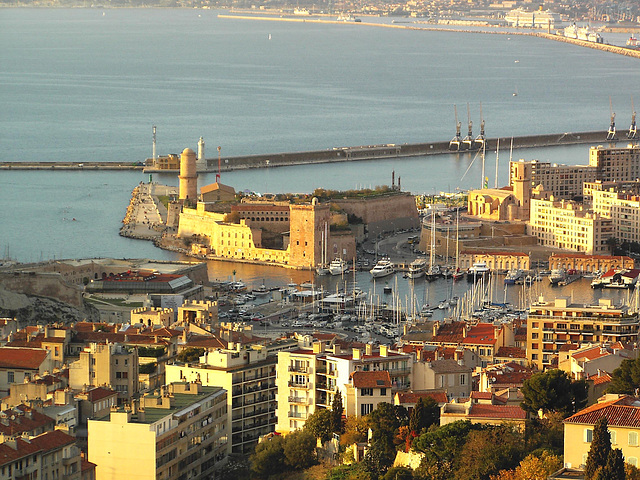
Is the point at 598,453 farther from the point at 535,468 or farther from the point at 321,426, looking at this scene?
the point at 321,426

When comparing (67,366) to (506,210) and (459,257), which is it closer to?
(459,257)

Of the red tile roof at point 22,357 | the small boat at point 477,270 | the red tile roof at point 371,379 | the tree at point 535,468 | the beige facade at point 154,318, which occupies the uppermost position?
the tree at point 535,468

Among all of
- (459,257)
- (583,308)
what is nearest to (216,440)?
(583,308)

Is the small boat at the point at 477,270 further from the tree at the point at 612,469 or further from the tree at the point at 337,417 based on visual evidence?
the tree at the point at 612,469

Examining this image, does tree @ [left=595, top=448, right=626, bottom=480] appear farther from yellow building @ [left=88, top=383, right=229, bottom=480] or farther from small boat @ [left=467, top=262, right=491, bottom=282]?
small boat @ [left=467, top=262, right=491, bottom=282]

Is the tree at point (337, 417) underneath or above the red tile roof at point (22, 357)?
above

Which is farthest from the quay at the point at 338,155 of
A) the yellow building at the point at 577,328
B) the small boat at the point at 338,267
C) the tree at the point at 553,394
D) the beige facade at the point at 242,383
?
the tree at the point at 553,394

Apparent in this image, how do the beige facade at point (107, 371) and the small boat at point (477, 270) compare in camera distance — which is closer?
the beige facade at point (107, 371)
